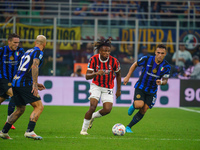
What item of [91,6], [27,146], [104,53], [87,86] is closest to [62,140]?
[27,146]

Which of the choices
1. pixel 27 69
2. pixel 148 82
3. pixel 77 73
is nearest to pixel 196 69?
pixel 77 73

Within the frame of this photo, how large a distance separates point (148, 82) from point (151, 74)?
23 centimetres

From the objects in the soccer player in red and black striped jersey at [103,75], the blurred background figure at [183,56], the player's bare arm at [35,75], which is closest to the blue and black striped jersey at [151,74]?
the soccer player in red and black striped jersey at [103,75]

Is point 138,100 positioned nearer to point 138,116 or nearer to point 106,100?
point 138,116

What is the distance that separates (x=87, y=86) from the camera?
16562 millimetres

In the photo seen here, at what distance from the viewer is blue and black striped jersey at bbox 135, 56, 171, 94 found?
8.82m

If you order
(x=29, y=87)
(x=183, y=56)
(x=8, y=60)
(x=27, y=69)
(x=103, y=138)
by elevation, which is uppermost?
(x=183, y=56)

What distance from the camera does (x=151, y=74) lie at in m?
8.95

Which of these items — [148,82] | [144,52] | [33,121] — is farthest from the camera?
[144,52]

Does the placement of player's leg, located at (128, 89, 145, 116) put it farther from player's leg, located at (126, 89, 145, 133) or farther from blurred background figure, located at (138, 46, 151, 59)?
blurred background figure, located at (138, 46, 151, 59)

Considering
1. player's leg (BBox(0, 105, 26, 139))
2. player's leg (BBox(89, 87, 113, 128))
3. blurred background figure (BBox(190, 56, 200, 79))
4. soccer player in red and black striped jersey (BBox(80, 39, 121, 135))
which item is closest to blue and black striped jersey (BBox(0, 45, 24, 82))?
soccer player in red and black striped jersey (BBox(80, 39, 121, 135))

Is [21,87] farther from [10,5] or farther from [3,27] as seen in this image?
[10,5]

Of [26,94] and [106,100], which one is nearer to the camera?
[26,94]

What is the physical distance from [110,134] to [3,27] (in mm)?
10912
